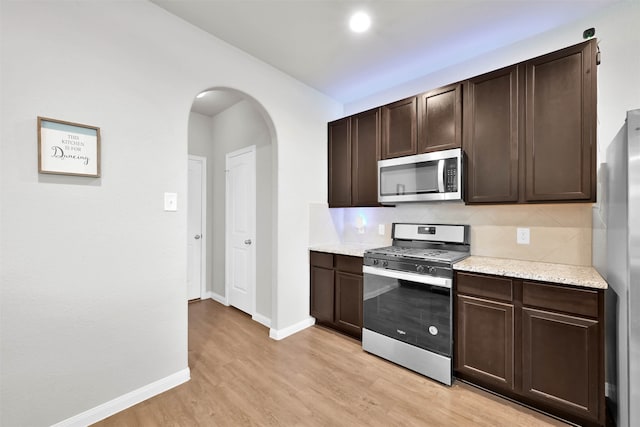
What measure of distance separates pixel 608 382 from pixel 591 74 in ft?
6.97

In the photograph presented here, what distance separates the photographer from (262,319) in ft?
10.7

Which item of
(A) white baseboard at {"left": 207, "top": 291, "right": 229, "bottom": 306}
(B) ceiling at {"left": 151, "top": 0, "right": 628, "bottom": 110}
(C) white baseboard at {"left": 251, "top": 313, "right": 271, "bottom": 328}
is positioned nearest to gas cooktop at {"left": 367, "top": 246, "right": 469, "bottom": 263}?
(C) white baseboard at {"left": 251, "top": 313, "right": 271, "bottom": 328}

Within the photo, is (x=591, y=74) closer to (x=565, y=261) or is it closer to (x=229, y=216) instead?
(x=565, y=261)

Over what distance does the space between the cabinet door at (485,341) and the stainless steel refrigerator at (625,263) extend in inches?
20.4

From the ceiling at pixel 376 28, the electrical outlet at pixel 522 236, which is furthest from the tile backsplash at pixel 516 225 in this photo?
the ceiling at pixel 376 28

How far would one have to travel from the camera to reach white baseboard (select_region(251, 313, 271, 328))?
3.21m

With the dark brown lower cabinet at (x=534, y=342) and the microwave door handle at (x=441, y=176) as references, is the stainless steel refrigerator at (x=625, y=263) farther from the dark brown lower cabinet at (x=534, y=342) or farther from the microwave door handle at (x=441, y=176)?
the microwave door handle at (x=441, y=176)

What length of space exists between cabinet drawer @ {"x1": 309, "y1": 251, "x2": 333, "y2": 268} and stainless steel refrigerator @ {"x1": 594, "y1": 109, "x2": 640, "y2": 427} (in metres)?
2.16

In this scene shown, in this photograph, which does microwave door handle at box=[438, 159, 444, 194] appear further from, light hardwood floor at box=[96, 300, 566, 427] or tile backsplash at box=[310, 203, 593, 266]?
light hardwood floor at box=[96, 300, 566, 427]

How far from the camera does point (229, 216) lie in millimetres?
3920

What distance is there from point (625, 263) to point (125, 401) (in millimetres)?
3166

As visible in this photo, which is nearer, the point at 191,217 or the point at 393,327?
the point at 393,327

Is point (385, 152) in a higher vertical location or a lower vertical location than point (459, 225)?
higher

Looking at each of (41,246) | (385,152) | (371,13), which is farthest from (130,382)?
(371,13)
